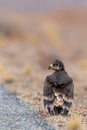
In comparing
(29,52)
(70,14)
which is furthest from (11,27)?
(70,14)

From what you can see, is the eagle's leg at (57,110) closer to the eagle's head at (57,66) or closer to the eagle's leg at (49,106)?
the eagle's leg at (49,106)

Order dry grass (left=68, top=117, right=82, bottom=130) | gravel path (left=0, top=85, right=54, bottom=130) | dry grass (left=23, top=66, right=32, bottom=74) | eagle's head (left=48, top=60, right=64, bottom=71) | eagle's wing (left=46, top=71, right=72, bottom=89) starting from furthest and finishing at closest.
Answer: dry grass (left=23, top=66, right=32, bottom=74) → eagle's head (left=48, top=60, right=64, bottom=71) → eagle's wing (left=46, top=71, right=72, bottom=89) → gravel path (left=0, top=85, right=54, bottom=130) → dry grass (left=68, top=117, right=82, bottom=130)

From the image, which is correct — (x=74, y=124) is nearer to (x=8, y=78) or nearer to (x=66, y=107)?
(x=66, y=107)

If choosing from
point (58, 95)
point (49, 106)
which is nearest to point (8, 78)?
point (49, 106)

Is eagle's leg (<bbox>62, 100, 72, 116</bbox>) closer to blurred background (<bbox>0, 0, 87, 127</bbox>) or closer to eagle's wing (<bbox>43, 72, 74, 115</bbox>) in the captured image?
eagle's wing (<bbox>43, 72, 74, 115</bbox>)

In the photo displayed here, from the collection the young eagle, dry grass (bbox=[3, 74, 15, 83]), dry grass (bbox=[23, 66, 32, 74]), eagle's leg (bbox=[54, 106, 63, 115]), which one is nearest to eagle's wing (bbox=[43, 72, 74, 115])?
the young eagle

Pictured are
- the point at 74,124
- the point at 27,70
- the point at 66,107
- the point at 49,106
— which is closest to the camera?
the point at 74,124

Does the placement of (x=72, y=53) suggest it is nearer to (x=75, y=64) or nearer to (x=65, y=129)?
(x=75, y=64)
